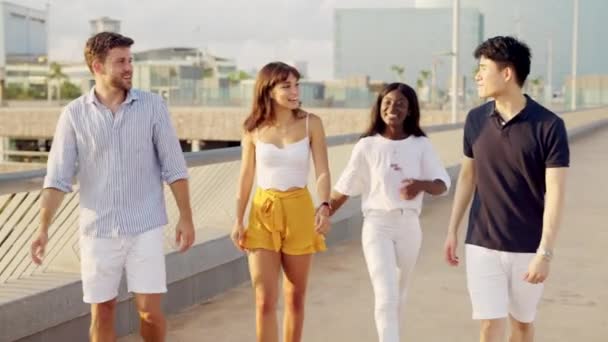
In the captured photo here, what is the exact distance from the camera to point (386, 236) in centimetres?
557

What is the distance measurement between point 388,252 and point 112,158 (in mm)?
1711

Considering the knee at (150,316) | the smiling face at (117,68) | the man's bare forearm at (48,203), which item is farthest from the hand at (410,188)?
the man's bare forearm at (48,203)

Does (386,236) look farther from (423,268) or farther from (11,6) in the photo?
(11,6)

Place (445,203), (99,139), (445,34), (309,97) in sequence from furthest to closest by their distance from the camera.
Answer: (445,34) → (309,97) → (445,203) → (99,139)

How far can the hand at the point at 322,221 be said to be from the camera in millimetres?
5410

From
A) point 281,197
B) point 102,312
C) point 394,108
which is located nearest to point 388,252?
point 281,197

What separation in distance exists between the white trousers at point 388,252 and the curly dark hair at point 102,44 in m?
1.75

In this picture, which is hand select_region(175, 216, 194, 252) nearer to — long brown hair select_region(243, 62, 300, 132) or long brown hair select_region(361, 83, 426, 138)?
long brown hair select_region(243, 62, 300, 132)

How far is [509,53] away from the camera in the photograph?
4543mm

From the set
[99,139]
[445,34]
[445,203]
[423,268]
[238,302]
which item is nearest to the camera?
[99,139]

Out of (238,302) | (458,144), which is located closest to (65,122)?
(238,302)

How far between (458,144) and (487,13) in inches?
5220

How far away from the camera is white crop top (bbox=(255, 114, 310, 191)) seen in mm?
5371

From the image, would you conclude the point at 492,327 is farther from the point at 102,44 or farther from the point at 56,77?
the point at 56,77
